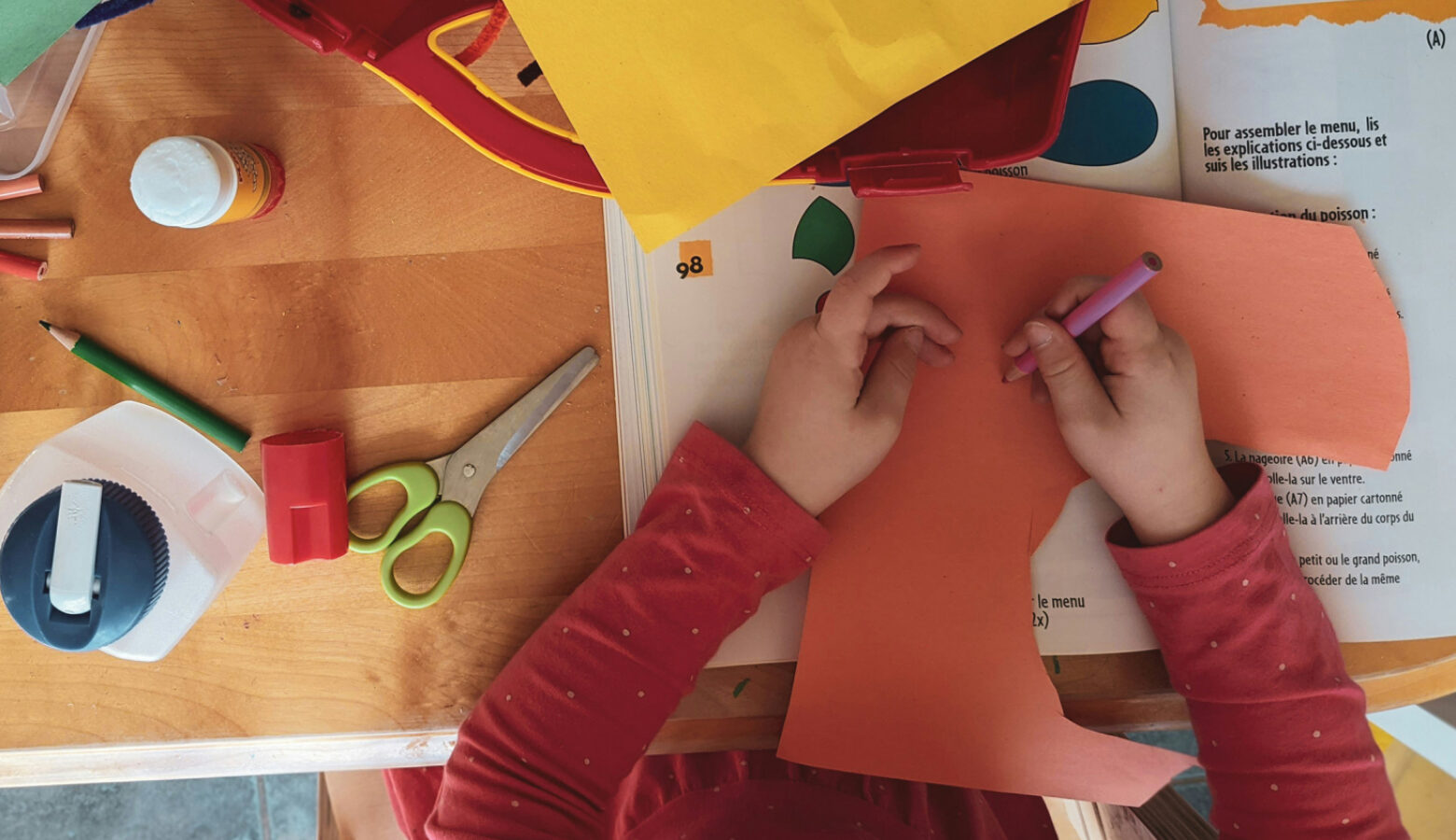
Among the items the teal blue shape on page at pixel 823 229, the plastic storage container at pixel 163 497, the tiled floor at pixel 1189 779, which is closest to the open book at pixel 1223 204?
the teal blue shape on page at pixel 823 229

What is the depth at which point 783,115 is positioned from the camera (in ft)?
1.25

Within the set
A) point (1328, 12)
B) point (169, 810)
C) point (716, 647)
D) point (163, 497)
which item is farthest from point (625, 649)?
point (169, 810)

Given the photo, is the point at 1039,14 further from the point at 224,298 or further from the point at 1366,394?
the point at 224,298

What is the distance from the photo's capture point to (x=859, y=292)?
0.43 m

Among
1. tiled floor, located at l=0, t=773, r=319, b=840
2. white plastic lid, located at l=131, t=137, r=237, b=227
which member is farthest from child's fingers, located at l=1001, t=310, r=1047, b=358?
tiled floor, located at l=0, t=773, r=319, b=840

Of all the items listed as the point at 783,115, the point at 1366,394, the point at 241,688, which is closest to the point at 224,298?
the point at 241,688

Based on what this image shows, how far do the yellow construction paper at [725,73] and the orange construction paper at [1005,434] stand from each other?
0.09 metres

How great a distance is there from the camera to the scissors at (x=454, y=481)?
457mm

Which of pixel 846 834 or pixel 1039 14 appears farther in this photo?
pixel 846 834

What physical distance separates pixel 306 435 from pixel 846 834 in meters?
0.40

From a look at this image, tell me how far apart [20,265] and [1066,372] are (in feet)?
1.90

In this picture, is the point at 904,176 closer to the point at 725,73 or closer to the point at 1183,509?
the point at 725,73

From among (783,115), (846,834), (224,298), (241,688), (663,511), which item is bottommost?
(846,834)

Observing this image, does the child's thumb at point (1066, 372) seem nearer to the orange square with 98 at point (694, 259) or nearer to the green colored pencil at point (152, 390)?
the orange square with 98 at point (694, 259)
